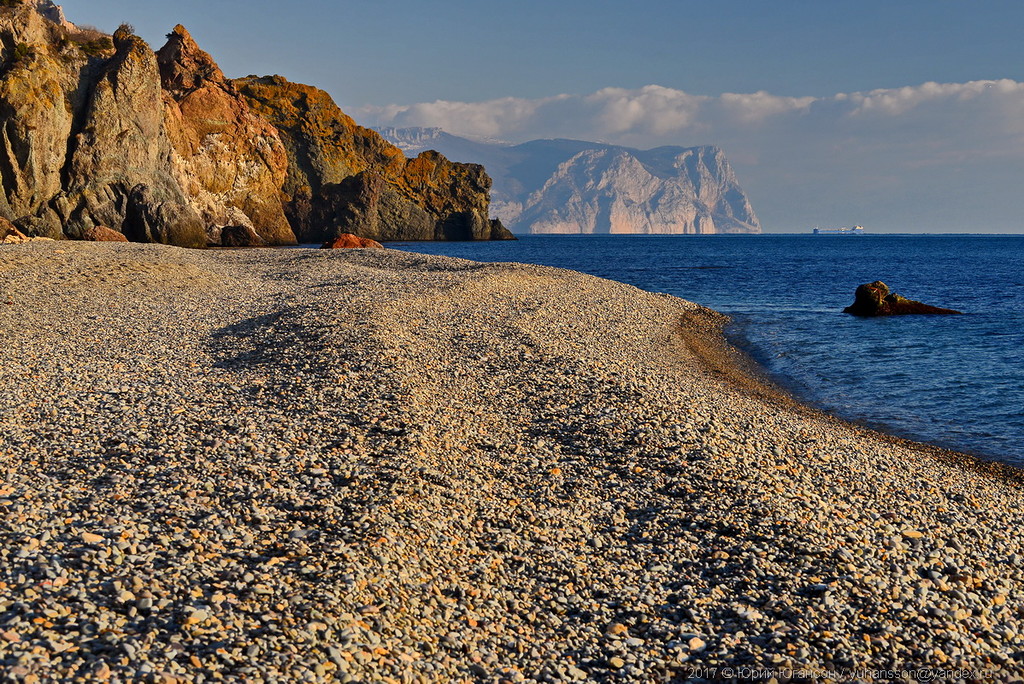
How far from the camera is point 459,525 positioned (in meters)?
9.95

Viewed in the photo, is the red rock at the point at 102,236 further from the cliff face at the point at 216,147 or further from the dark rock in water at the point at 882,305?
the dark rock in water at the point at 882,305

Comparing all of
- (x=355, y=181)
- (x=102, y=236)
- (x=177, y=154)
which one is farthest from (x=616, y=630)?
(x=355, y=181)

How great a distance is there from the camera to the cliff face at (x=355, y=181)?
109812 mm

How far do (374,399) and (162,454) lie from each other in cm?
420

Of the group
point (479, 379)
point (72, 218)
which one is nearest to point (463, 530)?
point (479, 379)

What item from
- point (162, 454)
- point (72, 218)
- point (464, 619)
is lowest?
point (464, 619)

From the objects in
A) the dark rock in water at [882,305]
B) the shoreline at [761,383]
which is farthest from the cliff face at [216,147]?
the dark rock in water at [882,305]

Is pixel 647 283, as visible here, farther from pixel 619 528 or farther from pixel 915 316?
pixel 619 528

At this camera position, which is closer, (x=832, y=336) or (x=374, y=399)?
(x=374, y=399)

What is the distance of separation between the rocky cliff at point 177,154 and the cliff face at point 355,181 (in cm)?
22

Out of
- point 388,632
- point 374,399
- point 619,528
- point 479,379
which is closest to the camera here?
point 388,632

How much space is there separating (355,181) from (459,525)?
107m

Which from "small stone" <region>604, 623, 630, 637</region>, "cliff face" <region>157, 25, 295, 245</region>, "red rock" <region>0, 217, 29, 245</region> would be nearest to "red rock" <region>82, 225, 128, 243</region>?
"red rock" <region>0, 217, 29, 245</region>

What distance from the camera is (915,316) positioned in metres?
36.8
